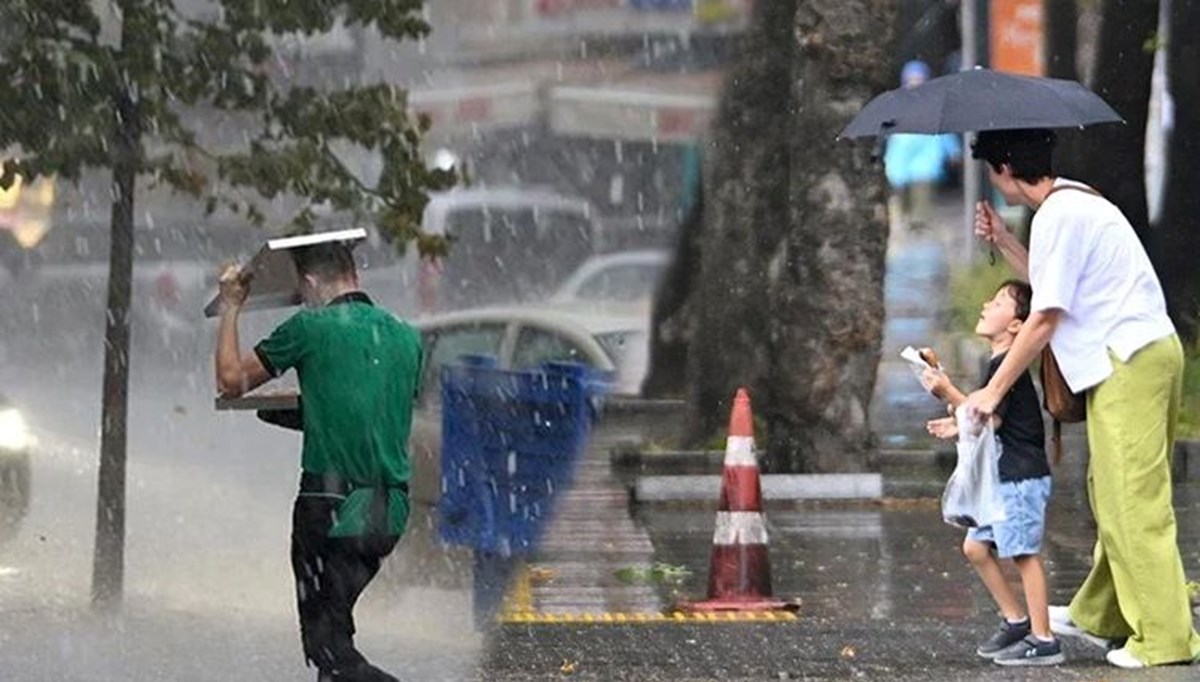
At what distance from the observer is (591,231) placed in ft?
105

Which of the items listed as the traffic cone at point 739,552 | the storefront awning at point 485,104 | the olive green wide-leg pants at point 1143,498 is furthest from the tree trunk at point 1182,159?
the olive green wide-leg pants at point 1143,498

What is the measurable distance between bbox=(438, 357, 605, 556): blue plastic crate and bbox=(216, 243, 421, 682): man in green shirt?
19.0 feet

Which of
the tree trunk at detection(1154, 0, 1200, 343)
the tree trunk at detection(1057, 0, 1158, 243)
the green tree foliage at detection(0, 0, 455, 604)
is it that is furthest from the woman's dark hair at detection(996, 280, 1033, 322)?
the tree trunk at detection(1154, 0, 1200, 343)

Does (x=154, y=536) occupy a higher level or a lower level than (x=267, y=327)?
higher

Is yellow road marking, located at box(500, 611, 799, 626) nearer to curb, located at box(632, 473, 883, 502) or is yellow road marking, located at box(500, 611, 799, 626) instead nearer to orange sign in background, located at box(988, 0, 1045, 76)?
curb, located at box(632, 473, 883, 502)

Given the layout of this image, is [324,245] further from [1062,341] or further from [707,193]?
[707,193]

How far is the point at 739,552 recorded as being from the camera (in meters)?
11.2

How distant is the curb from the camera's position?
16.0 meters

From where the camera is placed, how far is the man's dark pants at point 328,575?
8.27 m

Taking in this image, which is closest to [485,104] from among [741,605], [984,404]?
[741,605]

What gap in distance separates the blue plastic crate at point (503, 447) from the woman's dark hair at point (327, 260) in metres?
5.73

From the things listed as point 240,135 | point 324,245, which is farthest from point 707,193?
point 324,245

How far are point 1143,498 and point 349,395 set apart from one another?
243 cm

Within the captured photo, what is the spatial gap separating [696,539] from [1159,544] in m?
5.20
